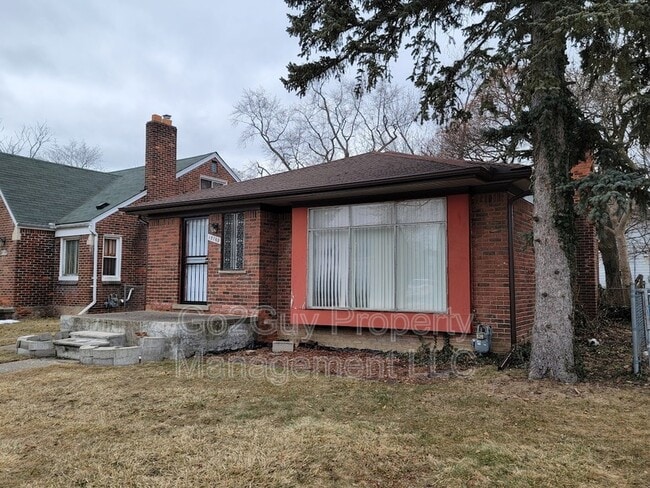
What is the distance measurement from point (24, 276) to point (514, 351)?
1464 centimetres

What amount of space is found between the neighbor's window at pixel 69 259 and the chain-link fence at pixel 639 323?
15055mm

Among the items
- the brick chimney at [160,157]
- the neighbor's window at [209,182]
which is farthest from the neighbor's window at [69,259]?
the neighbor's window at [209,182]

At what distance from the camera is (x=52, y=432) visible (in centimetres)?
439

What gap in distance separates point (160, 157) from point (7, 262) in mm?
5787

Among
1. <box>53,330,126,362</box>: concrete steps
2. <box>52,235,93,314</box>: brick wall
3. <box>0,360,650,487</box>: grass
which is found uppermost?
<box>52,235,93,314</box>: brick wall

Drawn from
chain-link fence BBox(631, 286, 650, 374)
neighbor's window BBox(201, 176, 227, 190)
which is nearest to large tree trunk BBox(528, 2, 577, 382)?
chain-link fence BBox(631, 286, 650, 374)

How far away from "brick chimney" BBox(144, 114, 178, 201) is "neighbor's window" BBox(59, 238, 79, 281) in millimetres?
2848

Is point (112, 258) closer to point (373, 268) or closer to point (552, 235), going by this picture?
point (373, 268)

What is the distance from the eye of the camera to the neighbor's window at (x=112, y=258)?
15359mm

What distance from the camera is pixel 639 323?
664 centimetres

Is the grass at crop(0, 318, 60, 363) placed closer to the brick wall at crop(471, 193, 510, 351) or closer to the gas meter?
the gas meter

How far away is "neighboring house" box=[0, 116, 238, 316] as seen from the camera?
15.0 meters

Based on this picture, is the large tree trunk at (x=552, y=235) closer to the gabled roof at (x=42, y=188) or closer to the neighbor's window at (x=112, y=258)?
the neighbor's window at (x=112, y=258)

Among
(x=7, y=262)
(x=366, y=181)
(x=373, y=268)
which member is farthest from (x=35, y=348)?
(x=7, y=262)
